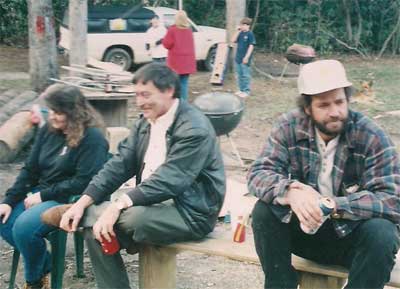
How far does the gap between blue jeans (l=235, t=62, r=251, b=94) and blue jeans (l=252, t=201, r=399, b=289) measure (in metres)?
9.81

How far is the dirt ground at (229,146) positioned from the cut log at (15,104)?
1.07 m

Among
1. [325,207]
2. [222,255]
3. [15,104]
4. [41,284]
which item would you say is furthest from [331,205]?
[15,104]

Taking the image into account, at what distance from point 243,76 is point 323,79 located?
32.9 feet

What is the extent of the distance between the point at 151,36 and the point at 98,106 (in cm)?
554

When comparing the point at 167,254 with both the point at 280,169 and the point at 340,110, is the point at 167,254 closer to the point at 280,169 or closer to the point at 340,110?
the point at 280,169

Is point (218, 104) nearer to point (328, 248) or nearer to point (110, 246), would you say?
point (110, 246)

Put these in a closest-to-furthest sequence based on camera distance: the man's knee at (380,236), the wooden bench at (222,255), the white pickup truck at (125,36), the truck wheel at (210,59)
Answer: the man's knee at (380,236), the wooden bench at (222,255), the white pickup truck at (125,36), the truck wheel at (210,59)

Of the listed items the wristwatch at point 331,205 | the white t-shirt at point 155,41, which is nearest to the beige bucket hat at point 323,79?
the wristwatch at point 331,205

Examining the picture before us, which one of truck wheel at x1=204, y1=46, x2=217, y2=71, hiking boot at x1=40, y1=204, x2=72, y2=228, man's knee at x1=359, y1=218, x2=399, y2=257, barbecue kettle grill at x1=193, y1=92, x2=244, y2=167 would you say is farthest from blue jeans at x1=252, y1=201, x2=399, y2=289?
truck wheel at x1=204, y1=46, x2=217, y2=71

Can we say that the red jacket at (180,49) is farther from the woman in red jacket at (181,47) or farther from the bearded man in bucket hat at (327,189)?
the bearded man in bucket hat at (327,189)

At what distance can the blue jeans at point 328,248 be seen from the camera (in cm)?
324

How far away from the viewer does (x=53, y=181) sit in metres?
4.53

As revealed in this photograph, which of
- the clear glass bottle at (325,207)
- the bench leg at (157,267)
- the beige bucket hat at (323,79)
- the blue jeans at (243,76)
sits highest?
the beige bucket hat at (323,79)

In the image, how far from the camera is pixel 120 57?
16078 millimetres
